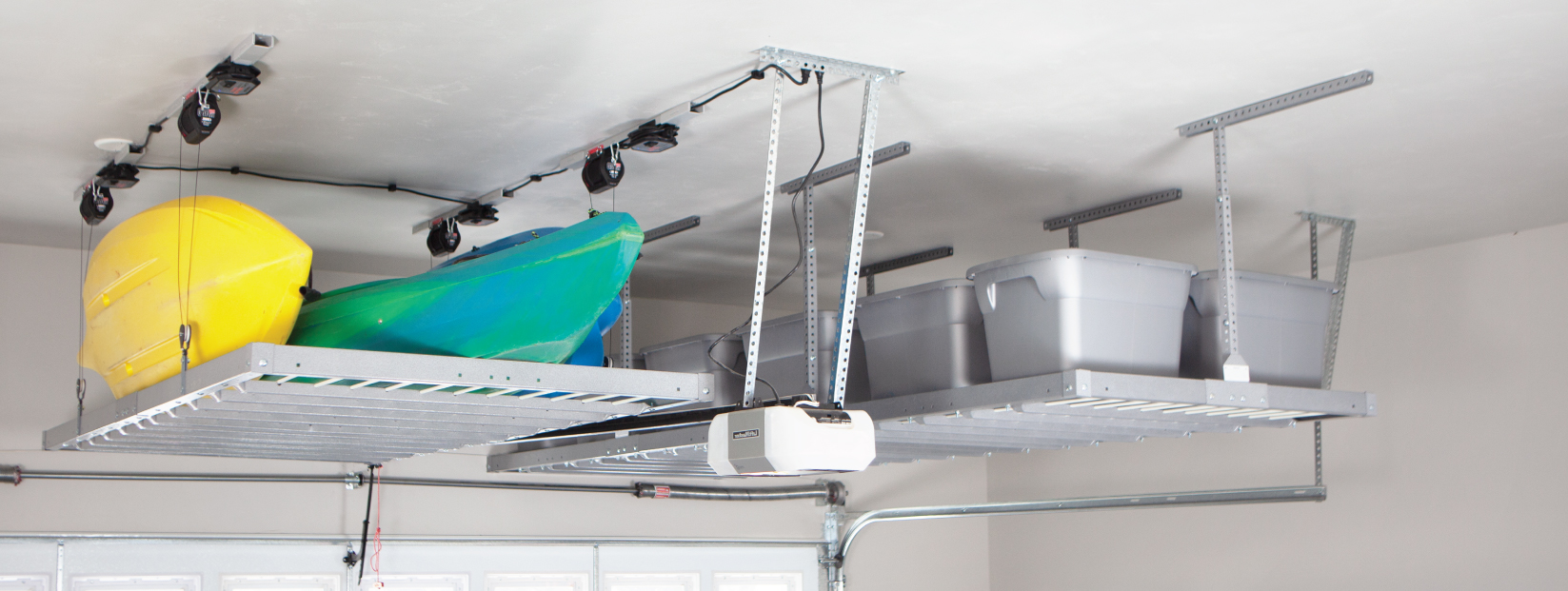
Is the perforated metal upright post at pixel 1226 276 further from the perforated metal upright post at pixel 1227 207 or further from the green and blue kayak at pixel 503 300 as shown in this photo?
the green and blue kayak at pixel 503 300

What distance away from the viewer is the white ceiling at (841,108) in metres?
2.68

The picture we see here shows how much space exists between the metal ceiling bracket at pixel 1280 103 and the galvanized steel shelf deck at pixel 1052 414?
0.69 metres

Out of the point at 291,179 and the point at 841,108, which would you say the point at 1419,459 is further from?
the point at 291,179

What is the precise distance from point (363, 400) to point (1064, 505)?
3412mm

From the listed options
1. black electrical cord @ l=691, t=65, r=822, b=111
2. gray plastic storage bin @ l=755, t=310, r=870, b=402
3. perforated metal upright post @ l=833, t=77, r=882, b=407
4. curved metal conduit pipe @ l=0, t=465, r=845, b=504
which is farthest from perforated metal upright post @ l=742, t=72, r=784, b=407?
curved metal conduit pipe @ l=0, t=465, r=845, b=504

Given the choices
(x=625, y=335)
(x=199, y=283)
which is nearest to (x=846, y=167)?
(x=625, y=335)

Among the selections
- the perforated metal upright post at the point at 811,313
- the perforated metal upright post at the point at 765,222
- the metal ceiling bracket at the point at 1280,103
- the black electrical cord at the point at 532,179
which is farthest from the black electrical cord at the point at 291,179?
the metal ceiling bracket at the point at 1280,103

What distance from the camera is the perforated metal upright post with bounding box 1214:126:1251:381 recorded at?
3.48 m

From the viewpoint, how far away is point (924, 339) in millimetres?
3748

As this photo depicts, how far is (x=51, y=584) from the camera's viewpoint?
4492mm

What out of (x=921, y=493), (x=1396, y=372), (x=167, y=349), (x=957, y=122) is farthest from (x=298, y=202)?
(x=1396, y=372)

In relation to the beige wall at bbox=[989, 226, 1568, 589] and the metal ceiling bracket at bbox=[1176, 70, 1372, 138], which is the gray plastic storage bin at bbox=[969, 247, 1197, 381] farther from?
the beige wall at bbox=[989, 226, 1568, 589]

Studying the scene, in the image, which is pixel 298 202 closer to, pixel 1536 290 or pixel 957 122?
pixel 957 122

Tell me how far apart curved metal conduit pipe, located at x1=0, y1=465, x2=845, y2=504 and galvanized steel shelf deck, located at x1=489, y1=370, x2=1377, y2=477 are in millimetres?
901
